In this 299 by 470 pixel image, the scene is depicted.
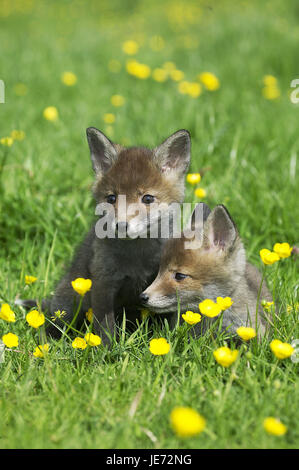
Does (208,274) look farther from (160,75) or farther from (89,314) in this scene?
(160,75)

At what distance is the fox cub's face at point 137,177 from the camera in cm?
327

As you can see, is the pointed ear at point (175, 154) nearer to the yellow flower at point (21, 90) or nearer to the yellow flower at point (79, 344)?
the yellow flower at point (79, 344)

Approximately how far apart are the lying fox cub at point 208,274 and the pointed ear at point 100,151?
687 mm

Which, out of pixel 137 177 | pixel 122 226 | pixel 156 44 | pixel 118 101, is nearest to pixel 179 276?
pixel 122 226

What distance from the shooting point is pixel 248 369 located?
2.72 m

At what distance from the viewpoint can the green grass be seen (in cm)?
248

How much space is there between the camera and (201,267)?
3.26 m

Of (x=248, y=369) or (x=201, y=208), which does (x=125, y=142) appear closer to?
(x=201, y=208)

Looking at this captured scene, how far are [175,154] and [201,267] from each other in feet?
2.62

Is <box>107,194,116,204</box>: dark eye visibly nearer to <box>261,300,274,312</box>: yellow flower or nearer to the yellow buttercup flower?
the yellow buttercup flower

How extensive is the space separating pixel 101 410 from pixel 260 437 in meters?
0.71

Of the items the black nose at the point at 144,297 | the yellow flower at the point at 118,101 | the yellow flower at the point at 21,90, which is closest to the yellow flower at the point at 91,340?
the black nose at the point at 144,297

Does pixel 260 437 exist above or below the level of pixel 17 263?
below
